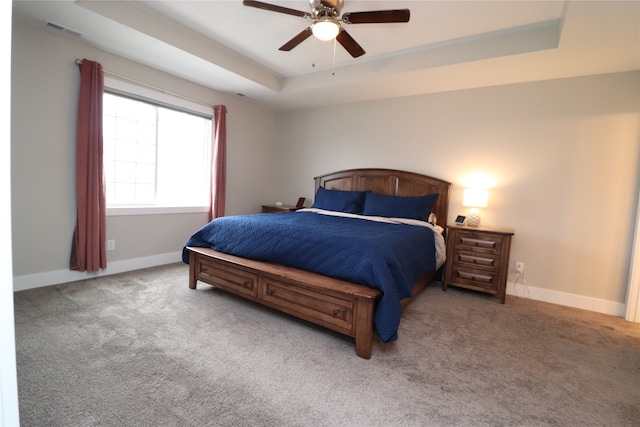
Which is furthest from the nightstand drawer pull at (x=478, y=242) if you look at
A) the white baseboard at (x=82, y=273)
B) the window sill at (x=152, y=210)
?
the white baseboard at (x=82, y=273)

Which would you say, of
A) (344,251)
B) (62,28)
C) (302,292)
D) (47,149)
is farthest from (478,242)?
(62,28)

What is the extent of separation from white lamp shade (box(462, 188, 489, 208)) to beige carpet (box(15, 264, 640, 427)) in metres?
1.23

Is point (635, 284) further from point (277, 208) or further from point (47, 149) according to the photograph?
point (47, 149)

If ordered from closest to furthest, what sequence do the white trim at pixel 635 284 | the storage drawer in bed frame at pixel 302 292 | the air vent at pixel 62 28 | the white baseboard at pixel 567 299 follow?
1. the storage drawer in bed frame at pixel 302 292
2. the air vent at pixel 62 28
3. the white trim at pixel 635 284
4. the white baseboard at pixel 567 299

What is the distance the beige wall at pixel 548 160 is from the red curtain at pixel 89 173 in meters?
3.40

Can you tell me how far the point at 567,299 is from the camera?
9.80 feet

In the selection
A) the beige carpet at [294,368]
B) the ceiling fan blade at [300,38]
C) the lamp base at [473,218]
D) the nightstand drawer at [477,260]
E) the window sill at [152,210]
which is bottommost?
the beige carpet at [294,368]

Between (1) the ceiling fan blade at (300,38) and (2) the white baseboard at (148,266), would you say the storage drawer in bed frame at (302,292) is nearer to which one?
(2) the white baseboard at (148,266)

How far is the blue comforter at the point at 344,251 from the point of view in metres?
1.87

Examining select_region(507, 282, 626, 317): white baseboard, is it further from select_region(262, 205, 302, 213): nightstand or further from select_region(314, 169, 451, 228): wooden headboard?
select_region(262, 205, 302, 213): nightstand

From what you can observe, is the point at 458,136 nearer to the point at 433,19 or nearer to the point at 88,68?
the point at 433,19

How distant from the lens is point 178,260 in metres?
3.89

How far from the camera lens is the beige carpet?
1373 mm

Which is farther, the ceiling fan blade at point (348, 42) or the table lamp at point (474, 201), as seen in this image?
the table lamp at point (474, 201)
